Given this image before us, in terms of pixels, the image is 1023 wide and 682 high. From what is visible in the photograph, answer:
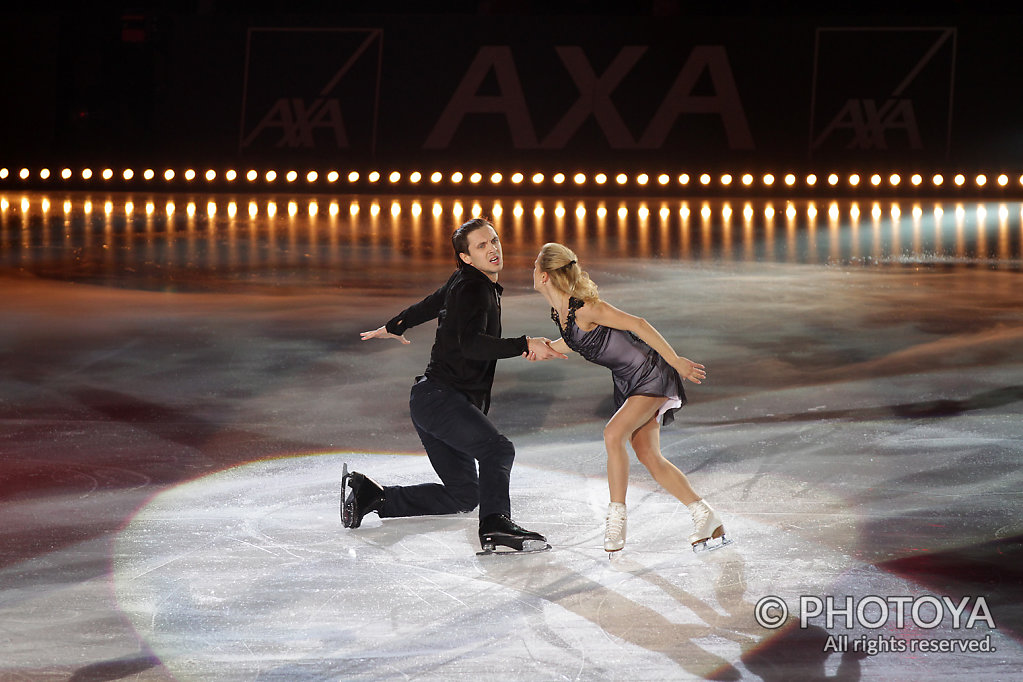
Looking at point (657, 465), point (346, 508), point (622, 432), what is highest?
point (622, 432)

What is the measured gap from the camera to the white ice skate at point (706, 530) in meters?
5.03

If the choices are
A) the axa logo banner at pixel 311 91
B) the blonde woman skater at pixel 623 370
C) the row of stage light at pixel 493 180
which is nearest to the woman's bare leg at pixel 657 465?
the blonde woman skater at pixel 623 370

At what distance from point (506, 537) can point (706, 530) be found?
792mm

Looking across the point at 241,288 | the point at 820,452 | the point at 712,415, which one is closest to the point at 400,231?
the point at 241,288

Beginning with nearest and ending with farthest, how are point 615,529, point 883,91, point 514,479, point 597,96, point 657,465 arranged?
1. point 615,529
2. point 657,465
3. point 514,479
4. point 883,91
5. point 597,96

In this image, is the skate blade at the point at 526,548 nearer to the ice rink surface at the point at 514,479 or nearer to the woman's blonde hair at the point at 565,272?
the ice rink surface at the point at 514,479

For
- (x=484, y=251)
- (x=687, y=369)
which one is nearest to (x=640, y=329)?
(x=687, y=369)

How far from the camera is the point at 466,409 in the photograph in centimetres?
524

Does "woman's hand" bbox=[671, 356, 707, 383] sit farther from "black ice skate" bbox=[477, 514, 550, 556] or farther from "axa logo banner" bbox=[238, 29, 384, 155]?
"axa logo banner" bbox=[238, 29, 384, 155]

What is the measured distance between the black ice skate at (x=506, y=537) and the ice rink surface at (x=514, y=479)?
0.06 meters

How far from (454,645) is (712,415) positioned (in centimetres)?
351

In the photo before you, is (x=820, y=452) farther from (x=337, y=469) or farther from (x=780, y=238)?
(x=780, y=238)

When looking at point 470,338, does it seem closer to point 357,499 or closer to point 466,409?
point 466,409

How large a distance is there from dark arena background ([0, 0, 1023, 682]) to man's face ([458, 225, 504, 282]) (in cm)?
113
